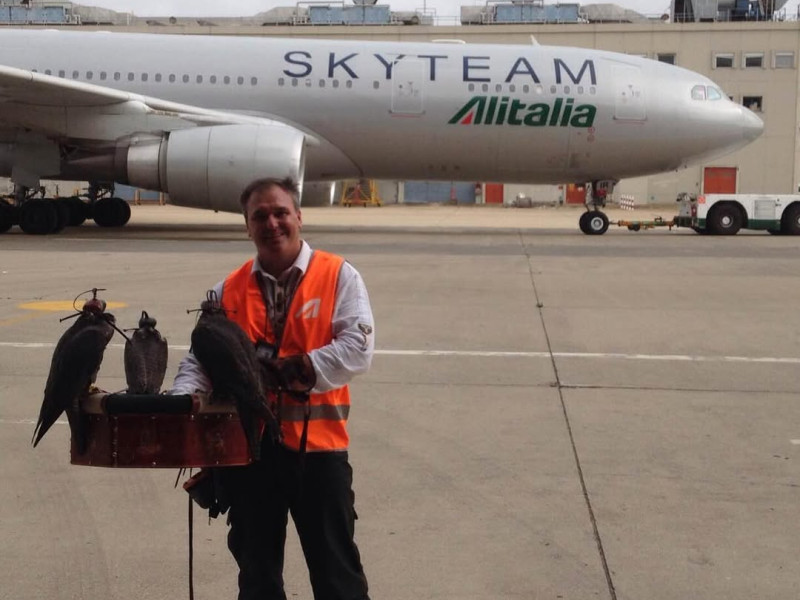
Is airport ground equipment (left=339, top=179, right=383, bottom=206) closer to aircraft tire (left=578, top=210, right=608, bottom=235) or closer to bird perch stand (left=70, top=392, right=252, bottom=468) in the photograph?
aircraft tire (left=578, top=210, right=608, bottom=235)

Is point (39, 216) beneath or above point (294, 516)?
above

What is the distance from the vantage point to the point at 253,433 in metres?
2.80

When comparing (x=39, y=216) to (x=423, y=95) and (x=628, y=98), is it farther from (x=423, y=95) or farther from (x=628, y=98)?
(x=628, y=98)

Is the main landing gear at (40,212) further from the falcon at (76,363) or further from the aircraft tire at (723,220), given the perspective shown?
the falcon at (76,363)

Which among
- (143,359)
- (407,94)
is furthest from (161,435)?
(407,94)

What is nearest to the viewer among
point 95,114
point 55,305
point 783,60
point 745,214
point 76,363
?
point 76,363

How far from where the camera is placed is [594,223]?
22.3 m

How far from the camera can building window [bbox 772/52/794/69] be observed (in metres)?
50.4

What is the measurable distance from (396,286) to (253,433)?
9531 millimetres

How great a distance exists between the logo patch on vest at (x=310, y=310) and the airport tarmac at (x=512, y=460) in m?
1.24

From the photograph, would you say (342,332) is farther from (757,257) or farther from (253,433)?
(757,257)

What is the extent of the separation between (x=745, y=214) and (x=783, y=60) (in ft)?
101

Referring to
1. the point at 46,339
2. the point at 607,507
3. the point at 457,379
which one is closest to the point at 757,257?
the point at 457,379

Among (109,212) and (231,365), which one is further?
(109,212)
